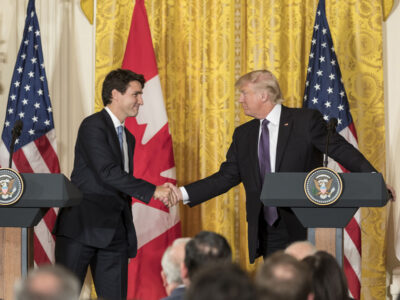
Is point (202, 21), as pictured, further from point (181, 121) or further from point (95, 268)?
point (95, 268)

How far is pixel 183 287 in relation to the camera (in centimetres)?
275

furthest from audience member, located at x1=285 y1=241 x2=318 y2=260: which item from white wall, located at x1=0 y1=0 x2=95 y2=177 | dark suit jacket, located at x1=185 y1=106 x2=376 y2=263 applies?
white wall, located at x1=0 y1=0 x2=95 y2=177

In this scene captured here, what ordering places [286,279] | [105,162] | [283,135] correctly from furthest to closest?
[283,135]
[105,162]
[286,279]

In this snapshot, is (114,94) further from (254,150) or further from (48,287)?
(48,287)

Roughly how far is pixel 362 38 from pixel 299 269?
4.61 m

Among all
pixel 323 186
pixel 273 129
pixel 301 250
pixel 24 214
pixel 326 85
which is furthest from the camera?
pixel 326 85

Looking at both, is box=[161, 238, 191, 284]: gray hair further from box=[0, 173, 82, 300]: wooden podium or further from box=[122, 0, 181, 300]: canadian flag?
box=[122, 0, 181, 300]: canadian flag

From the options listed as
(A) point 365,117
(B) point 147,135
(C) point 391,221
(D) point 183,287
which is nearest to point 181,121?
(B) point 147,135

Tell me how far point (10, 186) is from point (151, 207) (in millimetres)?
1939

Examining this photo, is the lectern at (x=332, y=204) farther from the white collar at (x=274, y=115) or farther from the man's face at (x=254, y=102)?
the man's face at (x=254, y=102)

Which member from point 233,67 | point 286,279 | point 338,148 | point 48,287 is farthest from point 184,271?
point 233,67

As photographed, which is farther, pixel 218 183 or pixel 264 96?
pixel 218 183

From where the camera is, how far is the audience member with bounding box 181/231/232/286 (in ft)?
9.12

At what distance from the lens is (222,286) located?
1780 millimetres
